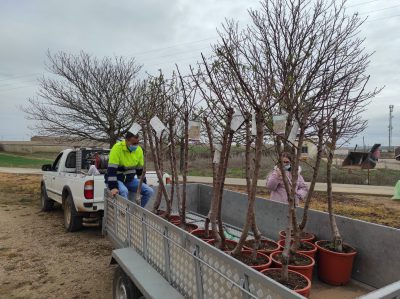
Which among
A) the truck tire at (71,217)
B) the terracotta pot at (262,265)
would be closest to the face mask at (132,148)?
the truck tire at (71,217)

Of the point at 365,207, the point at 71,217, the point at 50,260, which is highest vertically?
the point at 71,217

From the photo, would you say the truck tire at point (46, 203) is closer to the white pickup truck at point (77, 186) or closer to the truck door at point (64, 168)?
the white pickup truck at point (77, 186)

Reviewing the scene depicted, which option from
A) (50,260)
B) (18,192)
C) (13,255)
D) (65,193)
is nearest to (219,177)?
(50,260)

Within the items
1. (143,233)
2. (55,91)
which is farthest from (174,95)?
(55,91)

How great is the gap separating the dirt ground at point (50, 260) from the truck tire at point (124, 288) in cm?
102

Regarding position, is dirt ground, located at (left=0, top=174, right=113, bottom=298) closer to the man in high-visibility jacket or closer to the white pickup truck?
the white pickup truck

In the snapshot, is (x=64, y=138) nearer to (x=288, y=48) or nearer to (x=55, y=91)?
(x=55, y=91)

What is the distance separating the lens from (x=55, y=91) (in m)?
14.3

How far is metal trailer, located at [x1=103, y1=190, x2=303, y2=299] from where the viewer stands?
73.6 inches

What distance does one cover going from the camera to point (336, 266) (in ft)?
10.9

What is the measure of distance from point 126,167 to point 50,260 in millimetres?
1835

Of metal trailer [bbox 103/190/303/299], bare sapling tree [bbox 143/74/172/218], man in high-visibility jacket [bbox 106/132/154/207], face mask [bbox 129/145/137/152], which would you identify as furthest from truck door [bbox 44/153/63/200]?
metal trailer [bbox 103/190/303/299]

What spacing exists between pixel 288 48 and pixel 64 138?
38.3 feet

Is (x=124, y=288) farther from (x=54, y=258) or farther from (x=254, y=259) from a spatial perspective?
(x=54, y=258)
